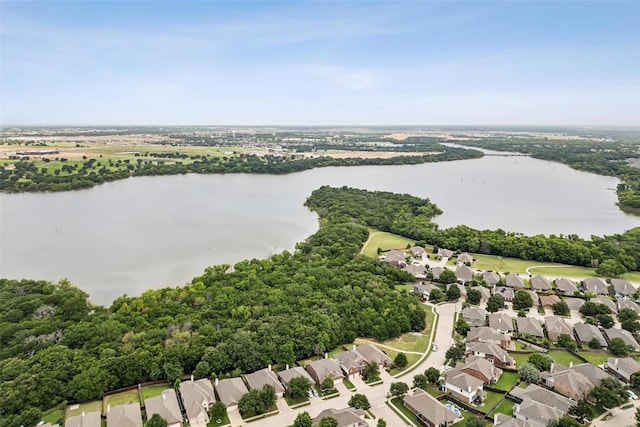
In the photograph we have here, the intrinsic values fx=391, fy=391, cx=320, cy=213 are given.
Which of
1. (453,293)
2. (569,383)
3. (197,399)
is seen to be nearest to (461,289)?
(453,293)

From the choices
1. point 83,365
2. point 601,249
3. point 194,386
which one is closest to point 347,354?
point 194,386

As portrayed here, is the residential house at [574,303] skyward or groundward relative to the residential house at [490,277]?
groundward

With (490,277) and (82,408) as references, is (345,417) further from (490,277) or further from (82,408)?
(490,277)

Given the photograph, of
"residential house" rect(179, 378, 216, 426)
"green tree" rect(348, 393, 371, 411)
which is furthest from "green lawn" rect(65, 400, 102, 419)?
"green tree" rect(348, 393, 371, 411)

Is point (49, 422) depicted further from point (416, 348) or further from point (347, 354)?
point (416, 348)

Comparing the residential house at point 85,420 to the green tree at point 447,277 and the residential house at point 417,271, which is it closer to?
the residential house at point 417,271

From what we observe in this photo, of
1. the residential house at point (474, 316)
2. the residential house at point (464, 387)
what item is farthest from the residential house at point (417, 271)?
the residential house at point (464, 387)

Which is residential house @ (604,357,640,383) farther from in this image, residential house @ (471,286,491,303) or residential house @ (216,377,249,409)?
residential house @ (216,377,249,409)
